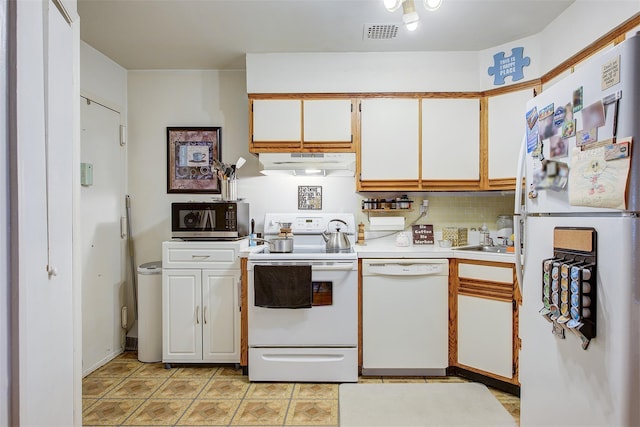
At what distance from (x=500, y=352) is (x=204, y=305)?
2.13 meters

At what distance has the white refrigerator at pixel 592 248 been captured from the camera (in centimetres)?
100

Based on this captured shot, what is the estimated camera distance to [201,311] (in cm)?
267

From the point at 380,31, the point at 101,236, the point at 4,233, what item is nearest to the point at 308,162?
the point at 380,31

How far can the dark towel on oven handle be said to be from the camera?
8.01ft

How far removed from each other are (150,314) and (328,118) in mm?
2117

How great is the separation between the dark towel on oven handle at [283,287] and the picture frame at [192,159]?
1.13 metres

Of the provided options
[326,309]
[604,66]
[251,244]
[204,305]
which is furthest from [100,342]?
[604,66]

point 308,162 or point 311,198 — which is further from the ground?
point 308,162

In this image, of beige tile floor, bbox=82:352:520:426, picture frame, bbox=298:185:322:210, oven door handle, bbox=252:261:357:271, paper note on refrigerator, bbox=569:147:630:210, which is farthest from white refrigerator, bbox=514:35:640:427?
picture frame, bbox=298:185:322:210

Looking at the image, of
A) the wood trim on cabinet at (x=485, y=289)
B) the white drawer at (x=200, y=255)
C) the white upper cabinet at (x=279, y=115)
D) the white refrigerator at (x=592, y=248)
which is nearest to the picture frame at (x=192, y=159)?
the white upper cabinet at (x=279, y=115)

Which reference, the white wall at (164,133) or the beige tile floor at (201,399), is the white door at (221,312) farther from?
the white wall at (164,133)

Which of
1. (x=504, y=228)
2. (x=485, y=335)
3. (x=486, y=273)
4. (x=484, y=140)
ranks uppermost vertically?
(x=484, y=140)

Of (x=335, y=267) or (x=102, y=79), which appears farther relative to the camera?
(x=102, y=79)

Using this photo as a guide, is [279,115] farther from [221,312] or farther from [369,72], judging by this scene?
[221,312]
